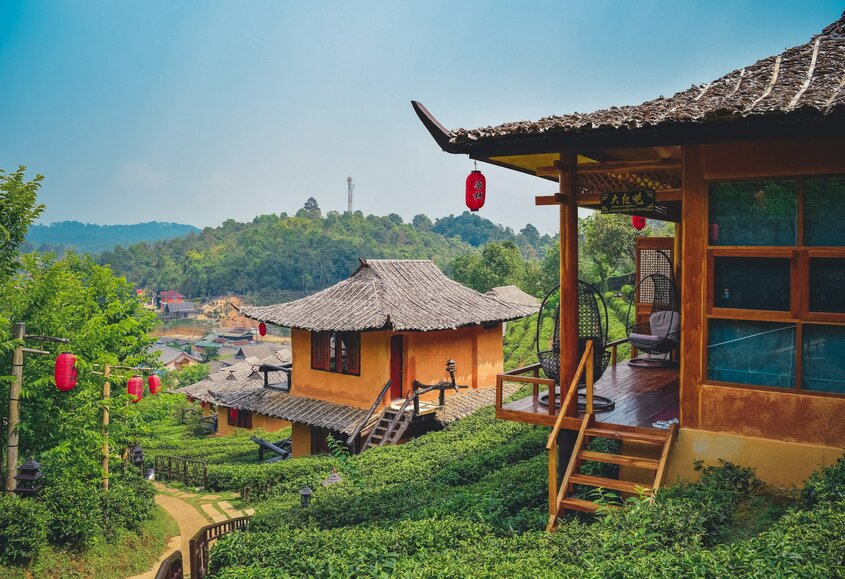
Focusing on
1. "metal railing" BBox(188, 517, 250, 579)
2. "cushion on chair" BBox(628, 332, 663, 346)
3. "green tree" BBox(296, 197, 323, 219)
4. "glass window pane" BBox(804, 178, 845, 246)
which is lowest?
"metal railing" BBox(188, 517, 250, 579)

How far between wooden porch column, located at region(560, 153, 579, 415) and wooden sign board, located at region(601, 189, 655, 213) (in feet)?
1.64

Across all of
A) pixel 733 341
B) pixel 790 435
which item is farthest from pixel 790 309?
pixel 790 435

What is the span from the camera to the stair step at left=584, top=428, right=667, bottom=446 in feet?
22.7

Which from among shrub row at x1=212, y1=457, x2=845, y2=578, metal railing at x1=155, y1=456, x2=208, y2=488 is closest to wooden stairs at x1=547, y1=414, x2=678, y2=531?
shrub row at x1=212, y1=457, x2=845, y2=578

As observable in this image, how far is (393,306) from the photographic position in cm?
1781

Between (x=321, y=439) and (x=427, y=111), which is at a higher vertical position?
(x=427, y=111)

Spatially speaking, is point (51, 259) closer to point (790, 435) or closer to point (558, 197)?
point (558, 197)

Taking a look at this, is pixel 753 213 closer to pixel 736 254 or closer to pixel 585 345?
pixel 736 254

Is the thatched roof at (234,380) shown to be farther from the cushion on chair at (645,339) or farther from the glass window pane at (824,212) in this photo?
the glass window pane at (824,212)

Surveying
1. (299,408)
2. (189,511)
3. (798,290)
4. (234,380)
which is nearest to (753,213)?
(798,290)

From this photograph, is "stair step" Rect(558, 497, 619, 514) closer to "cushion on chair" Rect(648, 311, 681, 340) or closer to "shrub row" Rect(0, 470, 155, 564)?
"cushion on chair" Rect(648, 311, 681, 340)

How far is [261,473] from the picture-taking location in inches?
606

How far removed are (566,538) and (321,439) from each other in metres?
13.9

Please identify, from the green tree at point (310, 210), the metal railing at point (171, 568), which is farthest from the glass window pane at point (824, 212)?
the green tree at point (310, 210)
